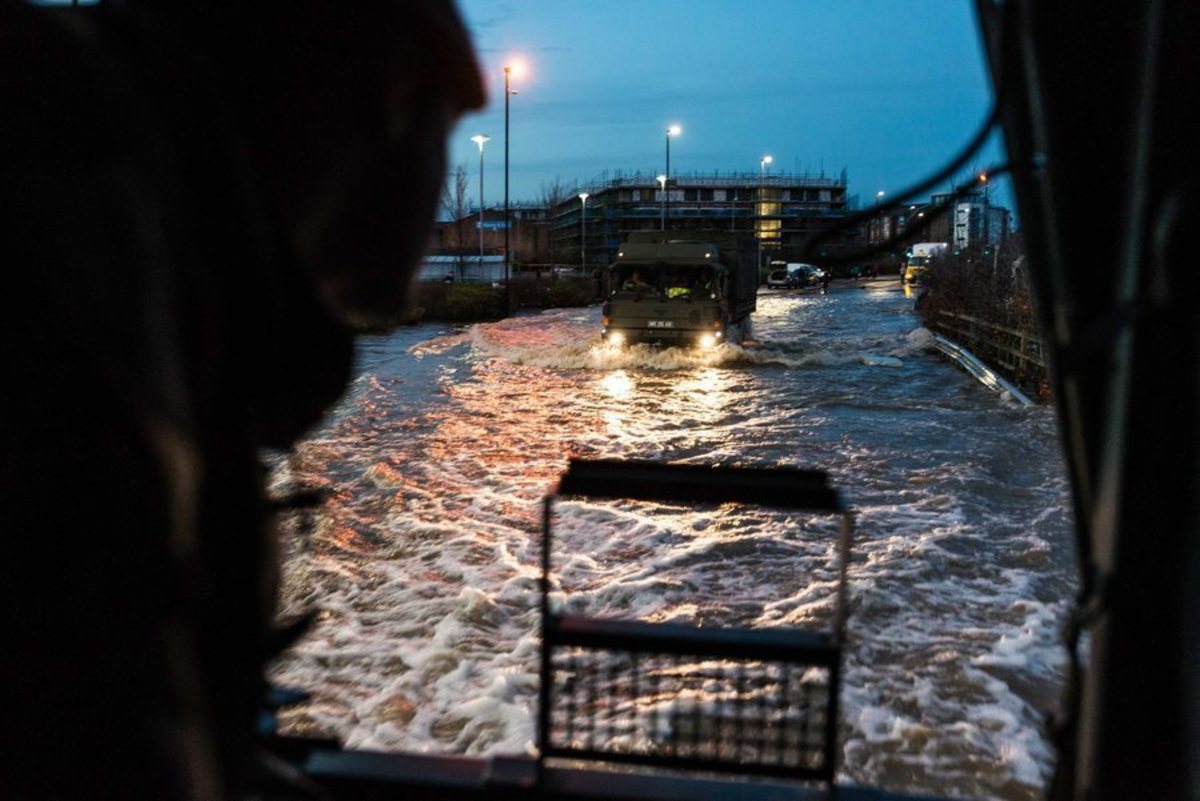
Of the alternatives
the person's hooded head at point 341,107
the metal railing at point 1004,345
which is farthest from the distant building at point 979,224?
the person's hooded head at point 341,107

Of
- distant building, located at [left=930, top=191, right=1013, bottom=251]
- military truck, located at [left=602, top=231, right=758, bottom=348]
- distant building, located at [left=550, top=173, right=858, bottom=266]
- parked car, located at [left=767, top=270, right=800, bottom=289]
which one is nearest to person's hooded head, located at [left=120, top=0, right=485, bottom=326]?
distant building, located at [left=930, top=191, right=1013, bottom=251]

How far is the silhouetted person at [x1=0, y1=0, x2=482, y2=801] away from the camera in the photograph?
2.82 ft

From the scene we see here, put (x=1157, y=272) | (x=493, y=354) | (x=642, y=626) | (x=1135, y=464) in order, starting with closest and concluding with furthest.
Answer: (x=1157, y=272) → (x=1135, y=464) → (x=642, y=626) → (x=493, y=354)

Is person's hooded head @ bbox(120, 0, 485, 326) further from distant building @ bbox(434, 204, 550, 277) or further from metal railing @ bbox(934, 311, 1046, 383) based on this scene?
distant building @ bbox(434, 204, 550, 277)

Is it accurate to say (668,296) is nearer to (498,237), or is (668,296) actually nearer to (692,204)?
(498,237)

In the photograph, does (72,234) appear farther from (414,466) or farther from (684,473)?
(414,466)

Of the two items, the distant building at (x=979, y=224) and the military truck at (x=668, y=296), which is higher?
the distant building at (x=979, y=224)

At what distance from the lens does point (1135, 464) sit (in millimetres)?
1558

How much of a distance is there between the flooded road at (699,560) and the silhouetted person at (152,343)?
97 centimetres

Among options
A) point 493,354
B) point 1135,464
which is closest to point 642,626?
point 1135,464

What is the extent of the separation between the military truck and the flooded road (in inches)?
185

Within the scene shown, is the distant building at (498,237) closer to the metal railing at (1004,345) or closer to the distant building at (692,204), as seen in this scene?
the distant building at (692,204)

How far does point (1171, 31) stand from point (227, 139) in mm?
1362

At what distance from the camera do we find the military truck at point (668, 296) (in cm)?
2420
